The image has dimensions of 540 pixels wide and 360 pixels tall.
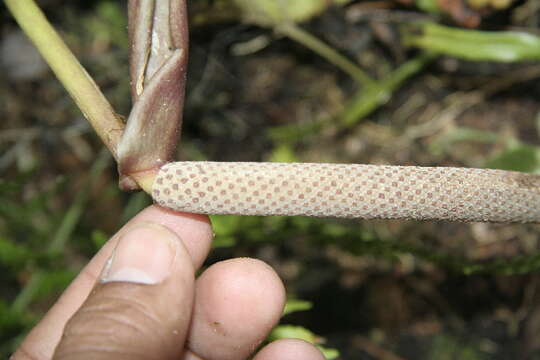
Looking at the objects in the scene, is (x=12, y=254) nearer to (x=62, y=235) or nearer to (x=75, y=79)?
(x=62, y=235)

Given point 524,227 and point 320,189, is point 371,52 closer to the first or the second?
point 524,227

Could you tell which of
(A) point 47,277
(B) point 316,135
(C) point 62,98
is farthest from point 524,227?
(C) point 62,98

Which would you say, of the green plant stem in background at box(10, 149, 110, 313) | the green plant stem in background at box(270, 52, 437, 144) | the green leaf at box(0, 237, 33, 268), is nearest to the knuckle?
the green leaf at box(0, 237, 33, 268)

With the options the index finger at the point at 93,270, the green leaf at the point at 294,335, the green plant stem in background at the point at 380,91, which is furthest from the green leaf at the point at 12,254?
the green plant stem in background at the point at 380,91

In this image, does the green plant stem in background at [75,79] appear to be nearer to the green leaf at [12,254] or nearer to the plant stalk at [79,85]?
the plant stalk at [79,85]

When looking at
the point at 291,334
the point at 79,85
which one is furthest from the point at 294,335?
the point at 79,85

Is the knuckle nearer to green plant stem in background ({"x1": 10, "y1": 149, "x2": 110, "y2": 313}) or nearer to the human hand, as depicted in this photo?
A: the human hand
